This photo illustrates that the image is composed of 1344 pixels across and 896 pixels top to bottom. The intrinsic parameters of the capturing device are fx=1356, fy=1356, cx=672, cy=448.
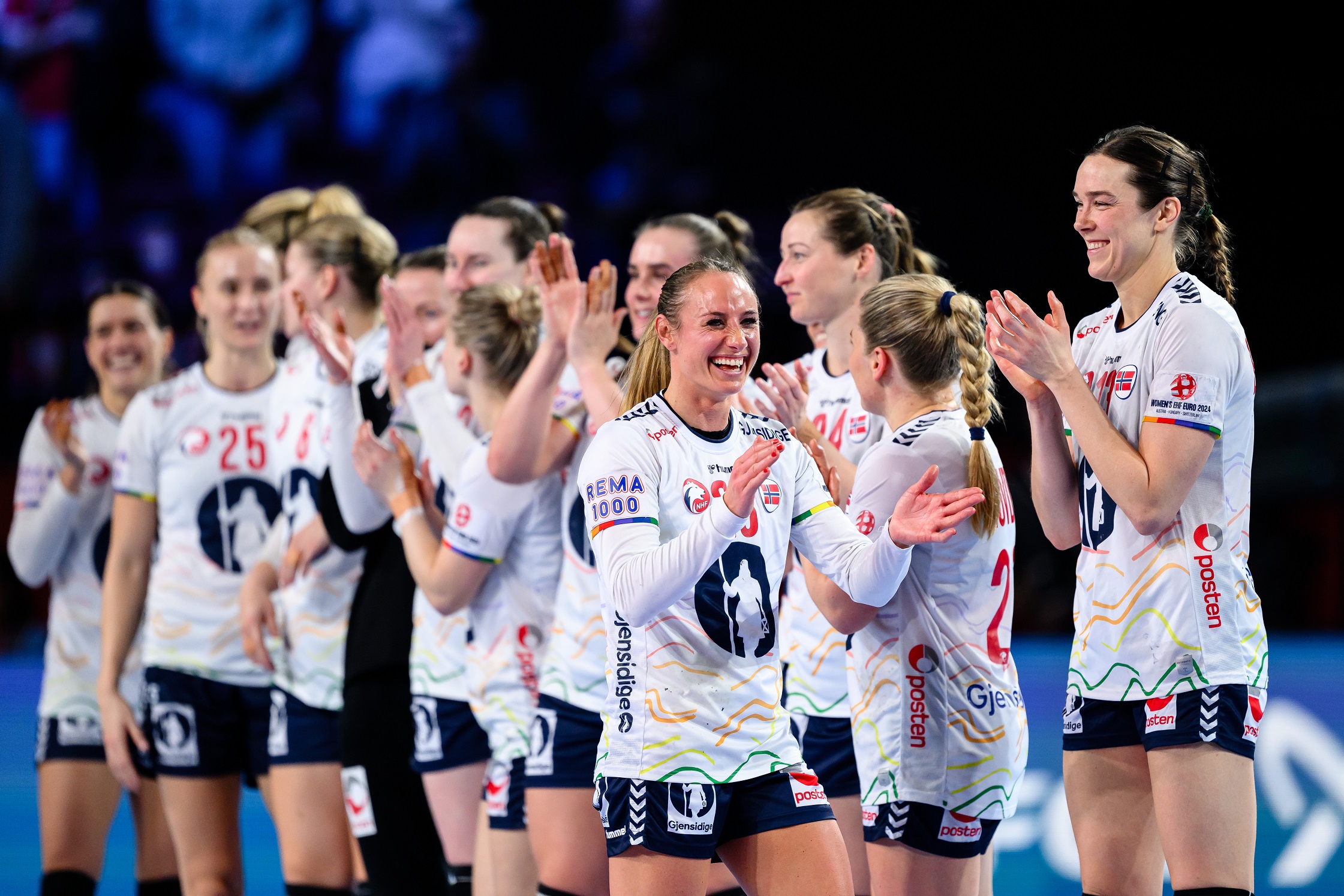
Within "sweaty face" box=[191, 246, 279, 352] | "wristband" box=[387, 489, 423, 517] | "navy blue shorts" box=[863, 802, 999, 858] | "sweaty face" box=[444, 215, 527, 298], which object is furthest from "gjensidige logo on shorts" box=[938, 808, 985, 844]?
"sweaty face" box=[191, 246, 279, 352]

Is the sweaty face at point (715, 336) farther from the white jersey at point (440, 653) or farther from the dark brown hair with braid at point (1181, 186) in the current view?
the white jersey at point (440, 653)

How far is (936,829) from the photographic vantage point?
3.35m

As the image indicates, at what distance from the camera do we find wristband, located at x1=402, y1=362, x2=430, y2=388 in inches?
181

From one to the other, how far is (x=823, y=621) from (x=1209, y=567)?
126 cm

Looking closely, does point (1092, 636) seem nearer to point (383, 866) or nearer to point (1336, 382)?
point (383, 866)

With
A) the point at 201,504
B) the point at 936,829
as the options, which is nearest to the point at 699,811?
the point at 936,829

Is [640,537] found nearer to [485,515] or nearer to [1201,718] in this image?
[485,515]

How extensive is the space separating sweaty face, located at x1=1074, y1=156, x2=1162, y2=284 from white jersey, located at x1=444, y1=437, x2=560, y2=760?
1792 millimetres

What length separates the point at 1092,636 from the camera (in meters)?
3.30

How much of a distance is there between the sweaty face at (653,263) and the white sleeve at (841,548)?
1206 millimetres

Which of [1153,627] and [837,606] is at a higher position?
[837,606]

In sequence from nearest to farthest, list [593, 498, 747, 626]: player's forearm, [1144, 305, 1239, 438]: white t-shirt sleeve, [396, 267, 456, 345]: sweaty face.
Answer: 1. [593, 498, 747, 626]: player's forearm
2. [1144, 305, 1239, 438]: white t-shirt sleeve
3. [396, 267, 456, 345]: sweaty face

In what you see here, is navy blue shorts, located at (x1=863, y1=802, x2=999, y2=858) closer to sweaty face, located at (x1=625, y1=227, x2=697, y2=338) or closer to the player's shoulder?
sweaty face, located at (x1=625, y1=227, x2=697, y2=338)

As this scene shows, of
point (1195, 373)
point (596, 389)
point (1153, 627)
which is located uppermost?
point (596, 389)
